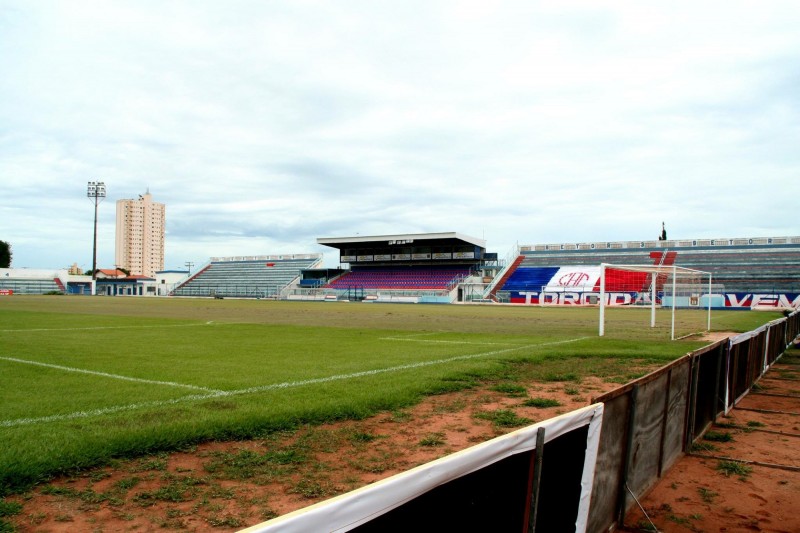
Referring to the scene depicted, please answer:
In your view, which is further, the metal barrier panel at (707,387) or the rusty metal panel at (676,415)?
the metal barrier panel at (707,387)

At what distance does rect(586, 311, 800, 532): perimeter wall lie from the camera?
3830 millimetres

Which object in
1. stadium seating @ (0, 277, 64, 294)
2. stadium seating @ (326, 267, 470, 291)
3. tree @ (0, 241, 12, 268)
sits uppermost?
tree @ (0, 241, 12, 268)

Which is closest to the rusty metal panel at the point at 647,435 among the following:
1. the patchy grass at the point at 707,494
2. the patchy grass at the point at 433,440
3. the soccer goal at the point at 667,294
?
the patchy grass at the point at 707,494

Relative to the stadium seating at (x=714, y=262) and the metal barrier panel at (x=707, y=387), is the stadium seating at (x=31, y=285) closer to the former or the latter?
the stadium seating at (x=714, y=262)

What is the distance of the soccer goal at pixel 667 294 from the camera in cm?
2089

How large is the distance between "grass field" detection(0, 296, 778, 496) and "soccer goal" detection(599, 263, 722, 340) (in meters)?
4.64

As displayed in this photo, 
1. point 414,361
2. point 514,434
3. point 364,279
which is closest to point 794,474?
point 514,434

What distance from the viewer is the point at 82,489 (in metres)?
4.22

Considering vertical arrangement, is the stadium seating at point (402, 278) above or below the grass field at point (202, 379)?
above

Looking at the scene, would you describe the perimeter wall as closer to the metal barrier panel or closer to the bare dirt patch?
the metal barrier panel

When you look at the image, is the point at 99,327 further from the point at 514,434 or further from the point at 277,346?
the point at 514,434

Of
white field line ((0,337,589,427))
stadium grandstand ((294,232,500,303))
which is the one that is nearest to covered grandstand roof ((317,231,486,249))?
stadium grandstand ((294,232,500,303))

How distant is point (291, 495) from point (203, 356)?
8738 millimetres

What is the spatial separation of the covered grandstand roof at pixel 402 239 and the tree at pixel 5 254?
81.2 meters
